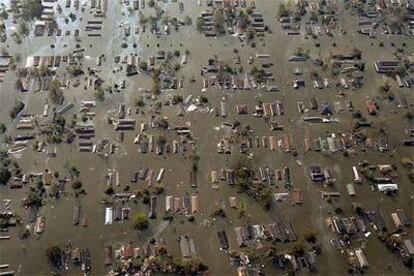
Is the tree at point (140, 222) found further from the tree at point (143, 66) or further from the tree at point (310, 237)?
the tree at point (143, 66)

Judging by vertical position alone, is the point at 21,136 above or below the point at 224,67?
below

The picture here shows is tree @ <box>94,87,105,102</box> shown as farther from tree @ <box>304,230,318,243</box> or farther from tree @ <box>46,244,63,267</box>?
tree @ <box>304,230,318,243</box>

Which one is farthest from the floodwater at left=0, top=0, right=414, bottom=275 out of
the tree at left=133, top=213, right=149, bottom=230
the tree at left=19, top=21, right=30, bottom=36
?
the tree at left=19, top=21, right=30, bottom=36

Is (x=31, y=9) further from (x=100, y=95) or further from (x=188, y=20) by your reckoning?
(x=188, y=20)

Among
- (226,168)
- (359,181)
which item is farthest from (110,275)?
(359,181)

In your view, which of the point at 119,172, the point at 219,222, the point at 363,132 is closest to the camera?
the point at 219,222

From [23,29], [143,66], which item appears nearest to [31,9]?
[23,29]

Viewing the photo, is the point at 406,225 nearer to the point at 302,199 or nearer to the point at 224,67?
the point at 302,199

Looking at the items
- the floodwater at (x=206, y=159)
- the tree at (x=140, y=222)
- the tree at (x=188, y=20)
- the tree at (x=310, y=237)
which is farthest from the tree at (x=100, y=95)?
the tree at (x=310, y=237)
